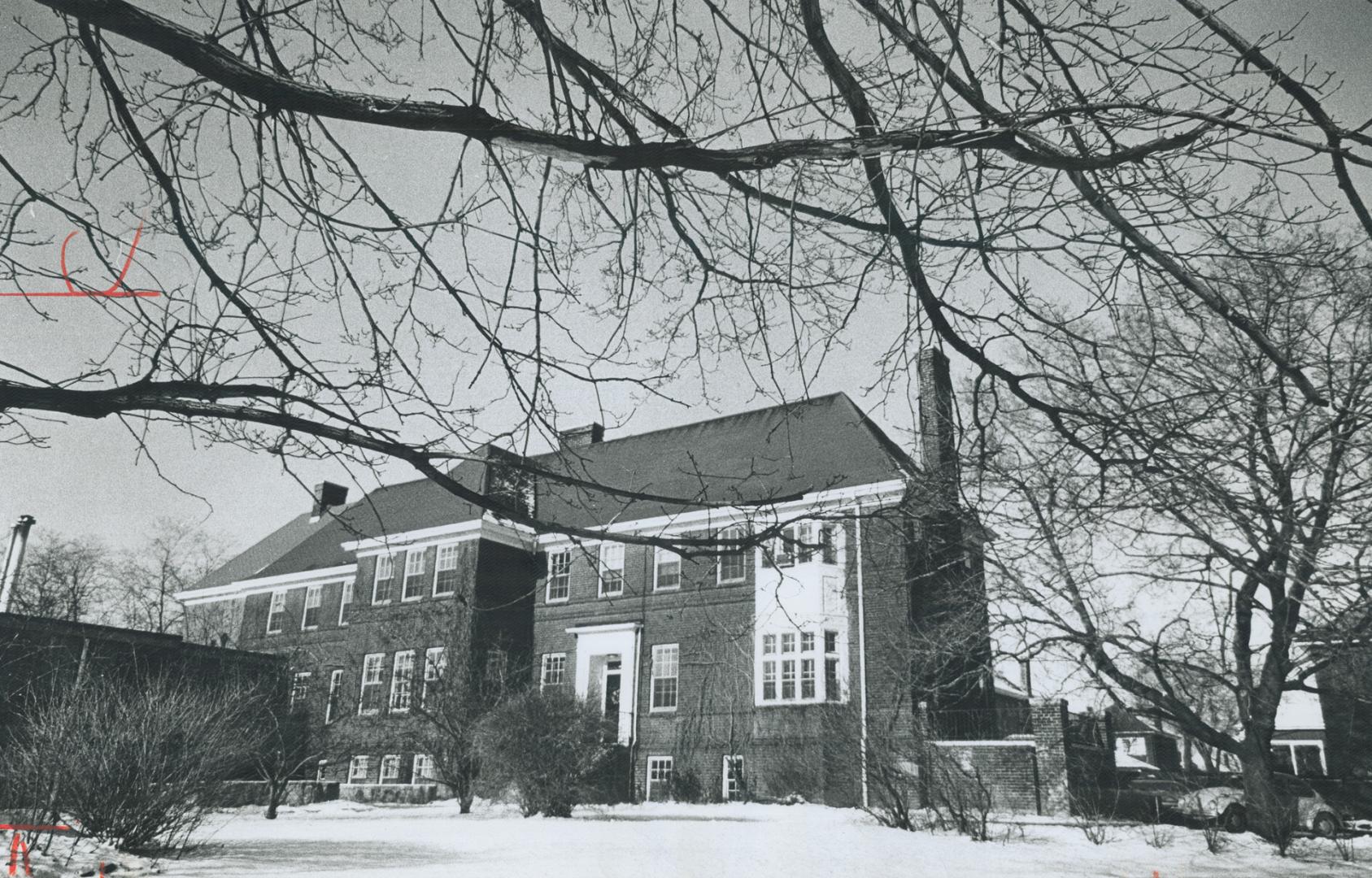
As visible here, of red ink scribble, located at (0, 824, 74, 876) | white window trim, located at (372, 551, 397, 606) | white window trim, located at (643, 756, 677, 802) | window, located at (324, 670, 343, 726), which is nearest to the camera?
red ink scribble, located at (0, 824, 74, 876)

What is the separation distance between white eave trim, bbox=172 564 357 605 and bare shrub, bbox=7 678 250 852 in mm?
21741

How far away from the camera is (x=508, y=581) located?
2802 cm

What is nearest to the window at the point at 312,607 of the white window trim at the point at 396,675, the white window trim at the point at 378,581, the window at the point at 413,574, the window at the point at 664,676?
the white window trim at the point at 378,581

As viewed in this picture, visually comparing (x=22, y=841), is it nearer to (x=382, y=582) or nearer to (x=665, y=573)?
(x=665, y=573)

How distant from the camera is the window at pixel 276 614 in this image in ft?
108

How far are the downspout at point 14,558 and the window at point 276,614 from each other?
8458 millimetres

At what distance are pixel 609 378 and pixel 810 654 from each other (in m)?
19.3

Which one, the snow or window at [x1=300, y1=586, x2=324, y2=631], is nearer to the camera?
the snow

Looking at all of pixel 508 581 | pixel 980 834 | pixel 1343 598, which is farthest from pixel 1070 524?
pixel 508 581

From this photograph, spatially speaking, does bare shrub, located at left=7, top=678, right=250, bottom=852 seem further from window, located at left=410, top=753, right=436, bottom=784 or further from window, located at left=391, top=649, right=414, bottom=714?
window, located at left=410, top=753, right=436, bottom=784

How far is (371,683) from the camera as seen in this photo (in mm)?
27750

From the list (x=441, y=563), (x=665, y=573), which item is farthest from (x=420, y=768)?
(x=665, y=573)

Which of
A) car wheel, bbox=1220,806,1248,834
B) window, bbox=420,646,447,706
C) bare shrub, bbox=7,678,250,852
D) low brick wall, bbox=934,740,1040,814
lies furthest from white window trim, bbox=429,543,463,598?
car wheel, bbox=1220,806,1248,834

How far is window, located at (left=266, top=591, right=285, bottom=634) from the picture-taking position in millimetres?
33062
